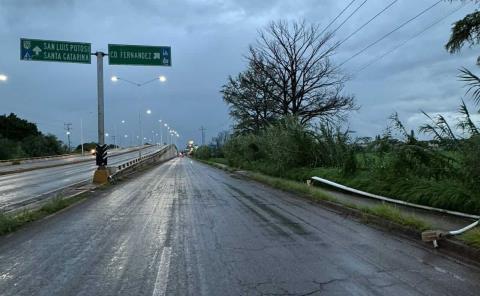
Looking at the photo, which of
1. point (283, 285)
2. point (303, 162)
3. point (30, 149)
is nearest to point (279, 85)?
point (303, 162)

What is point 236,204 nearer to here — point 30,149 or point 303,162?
point 303,162

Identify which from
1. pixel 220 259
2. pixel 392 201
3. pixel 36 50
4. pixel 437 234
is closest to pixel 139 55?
pixel 36 50

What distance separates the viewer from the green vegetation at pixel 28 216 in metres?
11.5

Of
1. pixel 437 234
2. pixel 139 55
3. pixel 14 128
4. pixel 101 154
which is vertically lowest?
pixel 437 234

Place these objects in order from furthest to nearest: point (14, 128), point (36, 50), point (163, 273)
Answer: point (14, 128)
point (36, 50)
point (163, 273)

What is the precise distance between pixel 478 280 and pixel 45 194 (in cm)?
1881

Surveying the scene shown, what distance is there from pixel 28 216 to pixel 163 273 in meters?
7.35

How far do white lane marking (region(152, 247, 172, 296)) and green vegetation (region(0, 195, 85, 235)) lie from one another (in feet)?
14.9

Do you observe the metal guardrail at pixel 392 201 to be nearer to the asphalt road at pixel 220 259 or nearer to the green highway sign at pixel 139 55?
the asphalt road at pixel 220 259

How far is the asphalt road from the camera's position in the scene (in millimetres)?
6586

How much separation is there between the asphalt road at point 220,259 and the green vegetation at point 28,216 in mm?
362

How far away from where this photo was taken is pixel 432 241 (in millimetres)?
9414

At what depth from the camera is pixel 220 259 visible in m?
8.24

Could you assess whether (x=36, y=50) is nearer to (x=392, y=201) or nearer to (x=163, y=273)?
(x=392, y=201)
